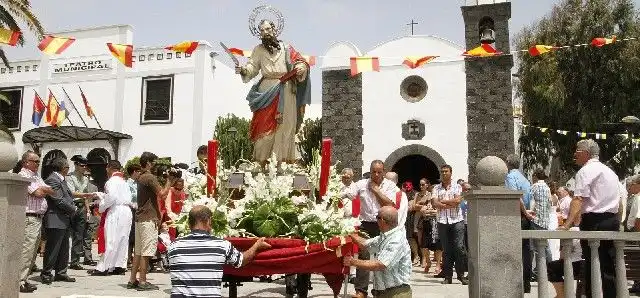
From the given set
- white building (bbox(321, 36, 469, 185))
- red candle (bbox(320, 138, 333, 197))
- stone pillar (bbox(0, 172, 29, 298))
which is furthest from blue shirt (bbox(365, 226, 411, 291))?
white building (bbox(321, 36, 469, 185))

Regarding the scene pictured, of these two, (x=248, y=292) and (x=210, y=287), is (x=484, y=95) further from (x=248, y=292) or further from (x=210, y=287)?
(x=210, y=287)

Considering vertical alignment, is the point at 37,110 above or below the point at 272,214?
above

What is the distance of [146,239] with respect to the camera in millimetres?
8273

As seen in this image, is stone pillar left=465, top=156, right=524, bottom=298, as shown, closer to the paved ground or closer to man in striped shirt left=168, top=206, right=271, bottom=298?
→ man in striped shirt left=168, top=206, right=271, bottom=298

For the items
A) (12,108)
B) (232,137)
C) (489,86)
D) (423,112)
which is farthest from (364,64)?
(12,108)

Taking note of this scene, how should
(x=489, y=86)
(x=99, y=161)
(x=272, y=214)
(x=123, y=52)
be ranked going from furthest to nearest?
(x=99, y=161) → (x=489, y=86) → (x=123, y=52) → (x=272, y=214)

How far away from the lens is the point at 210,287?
4.52 metres

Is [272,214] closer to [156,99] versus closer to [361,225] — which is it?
[361,225]

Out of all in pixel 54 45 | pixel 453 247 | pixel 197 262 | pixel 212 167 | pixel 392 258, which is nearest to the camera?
pixel 197 262

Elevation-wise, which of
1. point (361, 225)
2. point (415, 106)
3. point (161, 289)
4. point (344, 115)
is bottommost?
point (161, 289)

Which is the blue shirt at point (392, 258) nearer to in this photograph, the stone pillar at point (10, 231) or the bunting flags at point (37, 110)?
the stone pillar at point (10, 231)

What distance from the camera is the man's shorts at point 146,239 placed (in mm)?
8219

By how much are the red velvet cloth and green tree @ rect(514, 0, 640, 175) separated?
2017 cm

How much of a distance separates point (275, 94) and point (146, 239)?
2.69m
